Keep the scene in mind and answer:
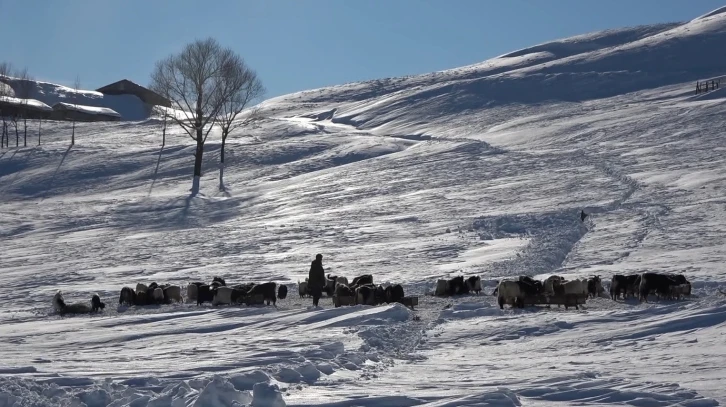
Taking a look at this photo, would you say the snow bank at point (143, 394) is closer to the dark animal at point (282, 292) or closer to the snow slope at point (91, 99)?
the dark animal at point (282, 292)

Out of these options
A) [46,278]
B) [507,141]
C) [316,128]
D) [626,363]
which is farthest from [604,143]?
[626,363]

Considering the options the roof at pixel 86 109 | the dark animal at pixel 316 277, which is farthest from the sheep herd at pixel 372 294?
the roof at pixel 86 109

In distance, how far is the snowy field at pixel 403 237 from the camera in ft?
38.1

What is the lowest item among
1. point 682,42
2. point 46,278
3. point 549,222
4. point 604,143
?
point 46,278

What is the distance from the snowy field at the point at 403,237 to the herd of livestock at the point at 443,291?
64cm

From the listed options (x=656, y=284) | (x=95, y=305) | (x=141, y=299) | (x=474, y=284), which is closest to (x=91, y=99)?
(x=141, y=299)

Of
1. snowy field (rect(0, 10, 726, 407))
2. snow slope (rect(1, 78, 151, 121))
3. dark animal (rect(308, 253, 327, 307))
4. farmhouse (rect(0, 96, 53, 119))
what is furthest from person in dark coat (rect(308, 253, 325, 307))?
snow slope (rect(1, 78, 151, 121))

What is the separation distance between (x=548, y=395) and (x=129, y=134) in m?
65.6

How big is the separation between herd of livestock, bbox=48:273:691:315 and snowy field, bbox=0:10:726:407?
0.64 meters

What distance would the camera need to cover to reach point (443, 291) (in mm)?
23656

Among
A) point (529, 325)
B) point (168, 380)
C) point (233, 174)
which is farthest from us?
point (233, 174)

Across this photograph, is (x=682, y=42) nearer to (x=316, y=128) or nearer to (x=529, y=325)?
(x=316, y=128)

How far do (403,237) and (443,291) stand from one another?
10993 mm

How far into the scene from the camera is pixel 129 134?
72562mm
